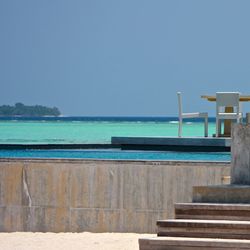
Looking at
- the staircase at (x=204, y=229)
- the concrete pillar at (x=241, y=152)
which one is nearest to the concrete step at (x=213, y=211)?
the staircase at (x=204, y=229)

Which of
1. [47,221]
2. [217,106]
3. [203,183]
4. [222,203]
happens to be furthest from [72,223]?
[217,106]

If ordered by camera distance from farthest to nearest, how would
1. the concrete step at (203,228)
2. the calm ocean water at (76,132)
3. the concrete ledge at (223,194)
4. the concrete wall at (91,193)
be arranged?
the calm ocean water at (76,132) → the concrete wall at (91,193) → the concrete ledge at (223,194) → the concrete step at (203,228)

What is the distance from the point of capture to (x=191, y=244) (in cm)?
525

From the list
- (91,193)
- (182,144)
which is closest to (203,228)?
(91,193)

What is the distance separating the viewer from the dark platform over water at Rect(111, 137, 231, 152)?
19688mm

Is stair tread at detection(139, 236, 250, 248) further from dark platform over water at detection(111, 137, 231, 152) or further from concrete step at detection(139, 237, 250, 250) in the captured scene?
dark platform over water at detection(111, 137, 231, 152)

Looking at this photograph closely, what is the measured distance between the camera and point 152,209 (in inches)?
314

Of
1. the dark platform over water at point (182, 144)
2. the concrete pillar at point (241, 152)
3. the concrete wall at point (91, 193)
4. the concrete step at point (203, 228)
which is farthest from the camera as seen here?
the dark platform over water at point (182, 144)

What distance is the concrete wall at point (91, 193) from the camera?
26.1 ft

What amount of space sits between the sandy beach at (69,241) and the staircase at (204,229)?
175 centimetres

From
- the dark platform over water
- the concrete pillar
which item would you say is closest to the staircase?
the concrete pillar

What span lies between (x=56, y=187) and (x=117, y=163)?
0.58 metres

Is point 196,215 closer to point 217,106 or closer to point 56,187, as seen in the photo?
point 56,187

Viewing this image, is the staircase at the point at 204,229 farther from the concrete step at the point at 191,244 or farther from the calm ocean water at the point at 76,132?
the calm ocean water at the point at 76,132
